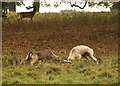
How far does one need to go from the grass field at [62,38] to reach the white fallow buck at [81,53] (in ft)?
0.49

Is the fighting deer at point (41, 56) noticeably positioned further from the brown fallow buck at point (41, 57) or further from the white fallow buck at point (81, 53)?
the white fallow buck at point (81, 53)

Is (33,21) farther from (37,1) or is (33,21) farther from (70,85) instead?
(70,85)

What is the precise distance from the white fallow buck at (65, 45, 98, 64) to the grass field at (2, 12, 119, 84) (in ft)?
0.49

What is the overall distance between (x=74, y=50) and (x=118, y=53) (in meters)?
1.03

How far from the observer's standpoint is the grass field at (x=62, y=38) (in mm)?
7117

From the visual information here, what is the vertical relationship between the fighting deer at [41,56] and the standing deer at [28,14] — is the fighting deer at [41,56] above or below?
below

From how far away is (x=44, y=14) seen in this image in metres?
8.98

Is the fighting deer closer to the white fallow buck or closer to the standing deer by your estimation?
the white fallow buck

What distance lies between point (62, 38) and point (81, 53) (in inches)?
46.1

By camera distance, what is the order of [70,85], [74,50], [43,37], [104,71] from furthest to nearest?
[43,37] → [74,50] → [104,71] → [70,85]

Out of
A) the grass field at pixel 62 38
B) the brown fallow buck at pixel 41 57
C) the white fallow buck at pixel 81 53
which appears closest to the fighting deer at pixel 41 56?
the brown fallow buck at pixel 41 57

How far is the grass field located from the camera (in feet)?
23.4

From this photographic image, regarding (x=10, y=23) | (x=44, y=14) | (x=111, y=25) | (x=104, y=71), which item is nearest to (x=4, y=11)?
(x=10, y=23)

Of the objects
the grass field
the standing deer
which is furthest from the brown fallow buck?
the standing deer
